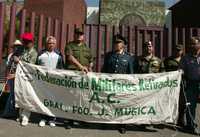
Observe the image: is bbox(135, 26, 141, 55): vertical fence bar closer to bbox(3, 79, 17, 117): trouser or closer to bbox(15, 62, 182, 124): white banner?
bbox(15, 62, 182, 124): white banner

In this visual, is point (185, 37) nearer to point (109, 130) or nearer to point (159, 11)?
point (109, 130)

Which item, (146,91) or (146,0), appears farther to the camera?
Answer: (146,0)

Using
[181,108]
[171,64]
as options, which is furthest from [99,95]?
[181,108]

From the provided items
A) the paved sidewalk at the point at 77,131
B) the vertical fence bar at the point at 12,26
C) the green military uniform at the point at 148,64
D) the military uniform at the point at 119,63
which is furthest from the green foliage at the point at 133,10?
the paved sidewalk at the point at 77,131

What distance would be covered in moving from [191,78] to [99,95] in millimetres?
1894

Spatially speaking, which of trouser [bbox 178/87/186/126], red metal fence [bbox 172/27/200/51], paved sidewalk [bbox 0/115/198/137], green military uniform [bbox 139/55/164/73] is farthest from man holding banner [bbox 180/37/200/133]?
red metal fence [bbox 172/27/200/51]

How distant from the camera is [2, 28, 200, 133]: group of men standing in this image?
888 centimetres

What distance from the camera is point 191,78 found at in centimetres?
904

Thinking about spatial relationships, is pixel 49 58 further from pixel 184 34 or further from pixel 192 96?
pixel 184 34

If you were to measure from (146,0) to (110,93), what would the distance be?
47624mm

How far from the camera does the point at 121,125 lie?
9016 mm

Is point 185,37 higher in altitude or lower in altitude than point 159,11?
lower

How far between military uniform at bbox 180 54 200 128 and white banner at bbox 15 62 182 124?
209 millimetres

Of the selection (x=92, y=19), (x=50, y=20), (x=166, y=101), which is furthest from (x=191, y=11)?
(x=166, y=101)
